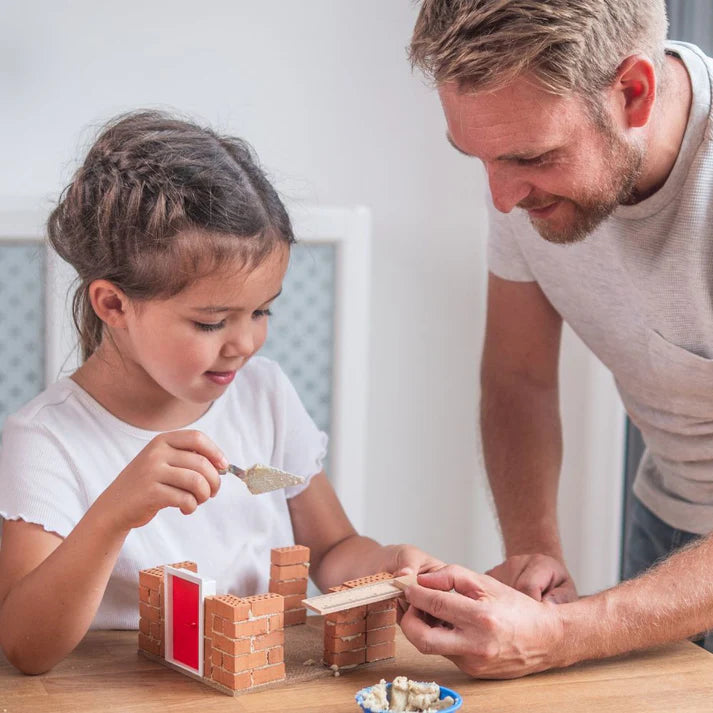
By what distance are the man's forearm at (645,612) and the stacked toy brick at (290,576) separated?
12.9 inches

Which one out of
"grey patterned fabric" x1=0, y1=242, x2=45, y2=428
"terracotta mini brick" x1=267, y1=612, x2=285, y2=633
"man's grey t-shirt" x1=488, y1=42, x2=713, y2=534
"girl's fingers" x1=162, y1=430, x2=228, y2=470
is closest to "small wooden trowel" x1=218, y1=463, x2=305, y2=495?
"girl's fingers" x1=162, y1=430, x2=228, y2=470

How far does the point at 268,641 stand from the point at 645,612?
422mm

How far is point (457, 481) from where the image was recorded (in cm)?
263

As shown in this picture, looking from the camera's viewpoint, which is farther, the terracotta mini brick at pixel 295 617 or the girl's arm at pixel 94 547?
the terracotta mini brick at pixel 295 617

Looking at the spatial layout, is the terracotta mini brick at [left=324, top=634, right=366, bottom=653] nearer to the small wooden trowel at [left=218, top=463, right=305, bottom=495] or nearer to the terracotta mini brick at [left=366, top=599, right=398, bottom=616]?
the terracotta mini brick at [left=366, top=599, right=398, bottom=616]

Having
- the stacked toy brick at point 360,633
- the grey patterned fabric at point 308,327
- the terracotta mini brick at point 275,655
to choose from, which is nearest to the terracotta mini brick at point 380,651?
the stacked toy brick at point 360,633

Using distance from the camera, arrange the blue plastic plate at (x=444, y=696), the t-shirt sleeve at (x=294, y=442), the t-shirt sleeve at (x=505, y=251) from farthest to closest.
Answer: the t-shirt sleeve at (x=505, y=251) → the t-shirt sleeve at (x=294, y=442) → the blue plastic plate at (x=444, y=696)

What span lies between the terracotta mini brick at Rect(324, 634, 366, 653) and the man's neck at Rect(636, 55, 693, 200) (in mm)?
703

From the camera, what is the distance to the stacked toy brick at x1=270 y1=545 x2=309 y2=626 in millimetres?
1365

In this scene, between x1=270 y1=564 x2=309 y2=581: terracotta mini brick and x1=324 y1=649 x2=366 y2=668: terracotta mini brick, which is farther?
x1=270 y1=564 x2=309 y2=581: terracotta mini brick

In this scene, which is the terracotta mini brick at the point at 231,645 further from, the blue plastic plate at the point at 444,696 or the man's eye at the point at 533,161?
the man's eye at the point at 533,161

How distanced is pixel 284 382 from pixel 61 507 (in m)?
0.43

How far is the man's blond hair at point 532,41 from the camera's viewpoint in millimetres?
1284

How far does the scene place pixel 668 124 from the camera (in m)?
1.45
